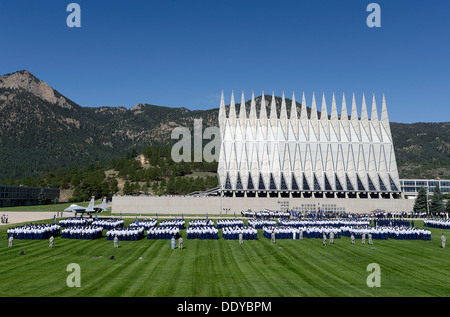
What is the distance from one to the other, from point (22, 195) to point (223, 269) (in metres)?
83.9

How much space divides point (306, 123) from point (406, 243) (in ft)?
187

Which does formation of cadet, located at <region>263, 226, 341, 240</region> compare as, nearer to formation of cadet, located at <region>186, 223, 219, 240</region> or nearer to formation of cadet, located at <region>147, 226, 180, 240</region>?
formation of cadet, located at <region>186, 223, 219, 240</region>

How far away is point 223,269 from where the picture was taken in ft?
61.4

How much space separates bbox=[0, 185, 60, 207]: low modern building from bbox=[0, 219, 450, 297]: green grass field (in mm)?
60607

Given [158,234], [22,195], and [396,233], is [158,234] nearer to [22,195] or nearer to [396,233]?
[396,233]

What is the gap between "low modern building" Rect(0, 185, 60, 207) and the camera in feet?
255

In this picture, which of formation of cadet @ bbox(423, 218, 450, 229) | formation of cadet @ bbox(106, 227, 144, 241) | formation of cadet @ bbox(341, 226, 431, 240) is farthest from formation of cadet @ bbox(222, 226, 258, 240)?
formation of cadet @ bbox(423, 218, 450, 229)

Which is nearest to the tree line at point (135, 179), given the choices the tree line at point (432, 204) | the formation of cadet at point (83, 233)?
the tree line at point (432, 204)

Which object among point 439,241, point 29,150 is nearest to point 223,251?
point 439,241

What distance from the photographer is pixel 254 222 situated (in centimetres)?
3903

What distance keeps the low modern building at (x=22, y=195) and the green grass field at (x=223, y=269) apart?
6061cm
